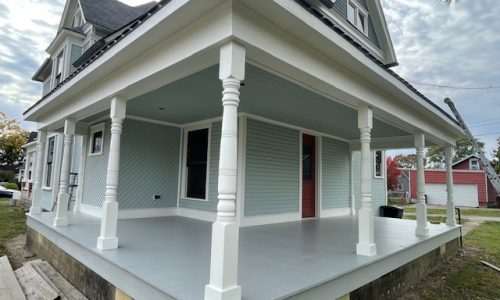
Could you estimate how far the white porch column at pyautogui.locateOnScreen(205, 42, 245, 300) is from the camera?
6.93 ft

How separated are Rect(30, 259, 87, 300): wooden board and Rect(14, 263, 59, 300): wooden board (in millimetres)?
88

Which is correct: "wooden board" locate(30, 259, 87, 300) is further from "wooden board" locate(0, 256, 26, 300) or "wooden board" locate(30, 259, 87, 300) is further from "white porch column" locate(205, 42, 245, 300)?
"white porch column" locate(205, 42, 245, 300)

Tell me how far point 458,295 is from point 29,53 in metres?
25.1

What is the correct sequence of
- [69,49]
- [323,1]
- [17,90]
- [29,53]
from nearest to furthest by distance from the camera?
[323,1] → [69,49] → [29,53] → [17,90]

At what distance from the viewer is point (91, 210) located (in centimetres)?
687

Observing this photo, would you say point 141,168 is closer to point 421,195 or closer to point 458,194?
point 421,195

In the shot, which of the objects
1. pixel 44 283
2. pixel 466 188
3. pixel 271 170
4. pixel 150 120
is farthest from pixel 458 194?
pixel 44 283

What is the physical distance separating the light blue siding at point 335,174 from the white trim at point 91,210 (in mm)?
5565

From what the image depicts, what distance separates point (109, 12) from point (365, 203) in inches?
399

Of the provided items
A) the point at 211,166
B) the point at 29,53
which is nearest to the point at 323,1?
the point at 211,166

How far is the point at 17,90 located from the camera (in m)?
32.6

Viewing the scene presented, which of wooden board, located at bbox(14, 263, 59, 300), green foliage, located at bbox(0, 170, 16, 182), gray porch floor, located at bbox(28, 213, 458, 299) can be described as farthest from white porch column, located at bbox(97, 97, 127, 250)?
green foliage, located at bbox(0, 170, 16, 182)

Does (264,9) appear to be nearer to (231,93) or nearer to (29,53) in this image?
(231,93)

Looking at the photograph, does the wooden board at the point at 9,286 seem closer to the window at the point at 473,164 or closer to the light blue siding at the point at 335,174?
the light blue siding at the point at 335,174
